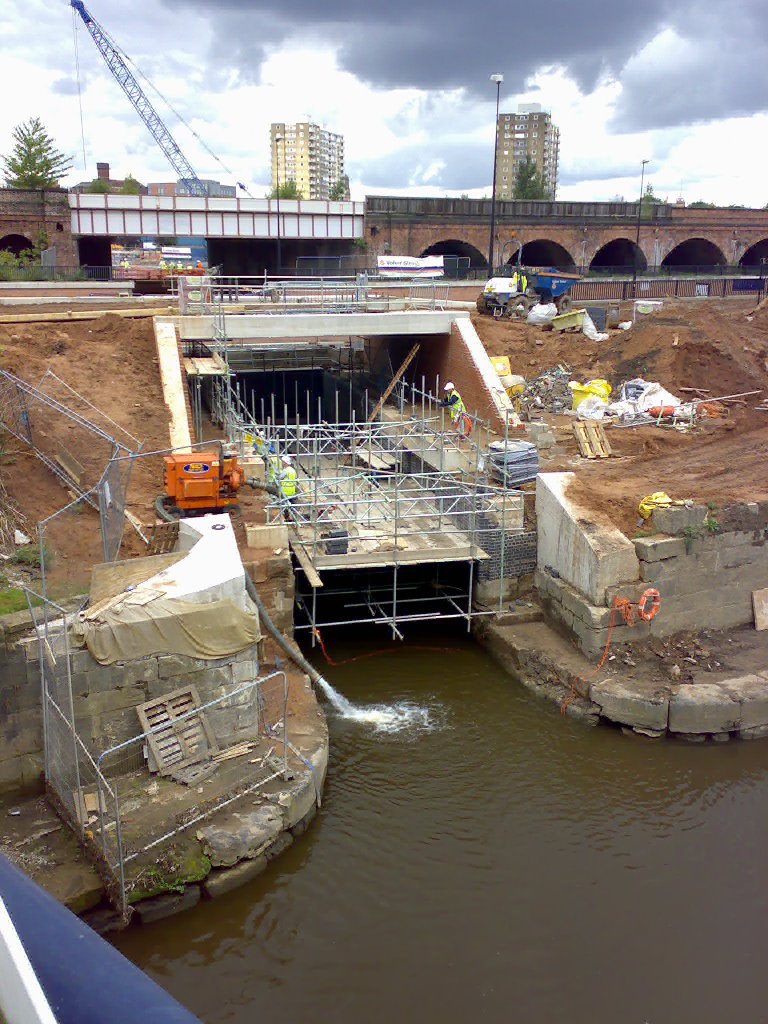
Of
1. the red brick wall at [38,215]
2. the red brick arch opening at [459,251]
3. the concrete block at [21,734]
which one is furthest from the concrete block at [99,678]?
the red brick arch opening at [459,251]

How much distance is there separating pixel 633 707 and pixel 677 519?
3.69 meters

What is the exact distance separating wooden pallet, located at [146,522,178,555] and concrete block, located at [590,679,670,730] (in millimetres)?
7295

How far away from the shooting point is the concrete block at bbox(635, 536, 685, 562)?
15062 mm

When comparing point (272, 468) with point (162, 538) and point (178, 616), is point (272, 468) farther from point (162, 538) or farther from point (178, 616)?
point (178, 616)

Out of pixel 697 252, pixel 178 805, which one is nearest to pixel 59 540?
pixel 178 805

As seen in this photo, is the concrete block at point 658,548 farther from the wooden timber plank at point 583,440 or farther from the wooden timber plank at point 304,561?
the wooden timber plank at point 304,561

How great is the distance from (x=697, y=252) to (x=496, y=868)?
52.8 metres

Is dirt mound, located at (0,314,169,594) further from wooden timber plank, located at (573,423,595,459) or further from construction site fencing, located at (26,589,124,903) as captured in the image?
wooden timber plank, located at (573,423,595,459)

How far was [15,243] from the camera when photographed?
44875mm

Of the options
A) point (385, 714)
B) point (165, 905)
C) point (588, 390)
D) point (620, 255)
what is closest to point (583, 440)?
point (588, 390)

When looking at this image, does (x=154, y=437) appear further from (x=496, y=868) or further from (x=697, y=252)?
(x=697, y=252)

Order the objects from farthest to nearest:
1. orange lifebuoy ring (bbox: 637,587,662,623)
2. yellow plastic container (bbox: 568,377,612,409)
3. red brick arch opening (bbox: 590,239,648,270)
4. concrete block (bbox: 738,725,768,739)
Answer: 1. red brick arch opening (bbox: 590,239,648,270)
2. yellow plastic container (bbox: 568,377,612,409)
3. orange lifebuoy ring (bbox: 637,587,662,623)
4. concrete block (bbox: 738,725,768,739)

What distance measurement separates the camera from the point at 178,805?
10250 mm

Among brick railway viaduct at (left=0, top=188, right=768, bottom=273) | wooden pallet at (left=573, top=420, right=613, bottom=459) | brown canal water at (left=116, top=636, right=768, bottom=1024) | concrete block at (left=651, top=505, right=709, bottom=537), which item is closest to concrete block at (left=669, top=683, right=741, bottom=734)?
brown canal water at (left=116, top=636, right=768, bottom=1024)
